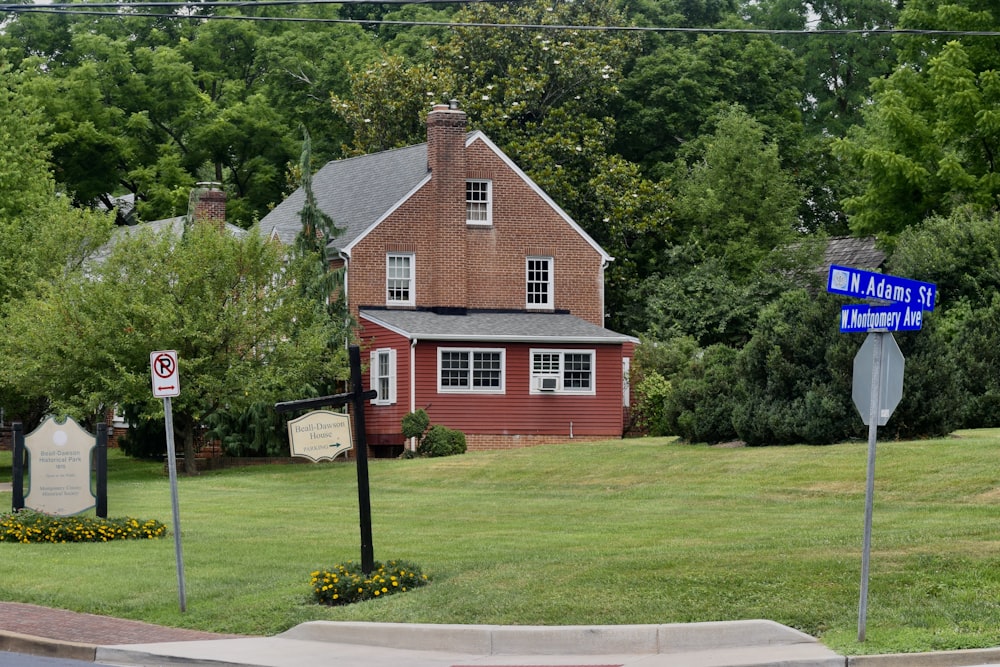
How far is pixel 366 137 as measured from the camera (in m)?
58.5

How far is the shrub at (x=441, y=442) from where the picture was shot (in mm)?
41000

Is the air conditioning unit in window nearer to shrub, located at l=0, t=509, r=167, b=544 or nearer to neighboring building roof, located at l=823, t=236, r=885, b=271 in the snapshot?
neighboring building roof, located at l=823, t=236, r=885, b=271

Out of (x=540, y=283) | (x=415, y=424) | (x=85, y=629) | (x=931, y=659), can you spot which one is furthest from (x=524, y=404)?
(x=931, y=659)

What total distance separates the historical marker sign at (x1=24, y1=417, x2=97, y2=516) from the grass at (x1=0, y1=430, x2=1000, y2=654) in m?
0.86

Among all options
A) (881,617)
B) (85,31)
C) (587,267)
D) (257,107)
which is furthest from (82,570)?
(85,31)

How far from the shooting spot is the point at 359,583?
52.9ft

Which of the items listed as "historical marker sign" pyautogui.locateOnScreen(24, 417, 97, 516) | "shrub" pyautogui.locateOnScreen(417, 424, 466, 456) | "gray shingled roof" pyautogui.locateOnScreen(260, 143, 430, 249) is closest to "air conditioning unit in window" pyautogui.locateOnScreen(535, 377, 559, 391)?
"shrub" pyautogui.locateOnScreen(417, 424, 466, 456)

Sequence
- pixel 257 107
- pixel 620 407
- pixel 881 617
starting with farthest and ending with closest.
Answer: pixel 257 107
pixel 620 407
pixel 881 617

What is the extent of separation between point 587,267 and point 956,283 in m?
12.8

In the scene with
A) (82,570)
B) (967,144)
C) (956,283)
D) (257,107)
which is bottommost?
(82,570)

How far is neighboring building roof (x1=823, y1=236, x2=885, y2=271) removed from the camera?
52.1 metres

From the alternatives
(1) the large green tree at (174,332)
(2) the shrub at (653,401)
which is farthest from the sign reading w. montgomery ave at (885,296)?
(2) the shrub at (653,401)

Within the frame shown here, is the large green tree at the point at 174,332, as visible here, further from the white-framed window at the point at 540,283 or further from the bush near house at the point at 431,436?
the white-framed window at the point at 540,283

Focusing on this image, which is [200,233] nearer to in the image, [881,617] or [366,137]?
[366,137]
